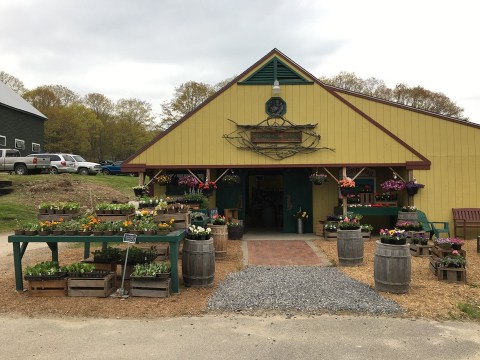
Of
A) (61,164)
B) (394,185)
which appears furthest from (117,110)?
(394,185)

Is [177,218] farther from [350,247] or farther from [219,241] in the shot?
[350,247]

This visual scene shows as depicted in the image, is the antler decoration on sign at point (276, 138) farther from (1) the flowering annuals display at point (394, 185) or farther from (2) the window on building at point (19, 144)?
(2) the window on building at point (19, 144)

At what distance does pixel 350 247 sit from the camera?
32.8ft

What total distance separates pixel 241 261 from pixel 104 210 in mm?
4017

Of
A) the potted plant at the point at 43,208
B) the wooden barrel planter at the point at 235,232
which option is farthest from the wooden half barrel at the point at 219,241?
the potted plant at the point at 43,208

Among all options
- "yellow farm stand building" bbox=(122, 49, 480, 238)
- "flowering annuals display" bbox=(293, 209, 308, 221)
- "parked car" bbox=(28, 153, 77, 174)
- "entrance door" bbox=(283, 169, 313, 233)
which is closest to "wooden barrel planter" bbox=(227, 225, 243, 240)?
"yellow farm stand building" bbox=(122, 49, 480, 238)

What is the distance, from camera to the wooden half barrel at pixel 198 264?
317 inches

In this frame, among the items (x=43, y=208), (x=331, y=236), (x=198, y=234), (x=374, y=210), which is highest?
(x=43, y=208)

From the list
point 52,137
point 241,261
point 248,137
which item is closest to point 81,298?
point 241,261

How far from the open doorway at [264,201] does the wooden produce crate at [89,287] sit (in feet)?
34.4

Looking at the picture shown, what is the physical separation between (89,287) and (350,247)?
6048mm

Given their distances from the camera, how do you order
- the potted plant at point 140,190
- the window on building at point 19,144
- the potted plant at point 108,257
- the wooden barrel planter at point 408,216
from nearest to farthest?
the potted plant at point 108,257, the wooden barrel planter at point 408,216, the potted plant at point 140,190, the window on building at point 19,144

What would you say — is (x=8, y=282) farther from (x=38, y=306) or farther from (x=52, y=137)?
(x=52, y=137)

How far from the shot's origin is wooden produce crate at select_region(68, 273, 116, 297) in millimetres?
7457
